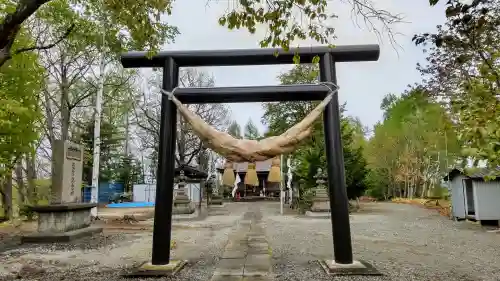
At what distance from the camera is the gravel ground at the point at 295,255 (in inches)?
203

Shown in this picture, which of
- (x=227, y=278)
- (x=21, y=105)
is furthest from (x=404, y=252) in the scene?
(x=21, y=105)

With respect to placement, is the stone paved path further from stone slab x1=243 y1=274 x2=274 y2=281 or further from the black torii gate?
the black torii gate

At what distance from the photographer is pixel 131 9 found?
175 inches

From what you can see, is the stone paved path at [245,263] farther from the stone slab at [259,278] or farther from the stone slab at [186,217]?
the stone slab at [186,217]

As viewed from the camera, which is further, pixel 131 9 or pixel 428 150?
pixel 428 150

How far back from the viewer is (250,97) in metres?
5.58

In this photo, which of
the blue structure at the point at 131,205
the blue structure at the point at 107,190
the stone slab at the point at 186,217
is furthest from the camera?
the blue structure at the point at 107,190

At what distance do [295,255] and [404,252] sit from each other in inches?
85.8

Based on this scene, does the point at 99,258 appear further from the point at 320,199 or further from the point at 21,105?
the point at 320,199

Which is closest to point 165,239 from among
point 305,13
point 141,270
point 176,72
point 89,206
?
point 141,270

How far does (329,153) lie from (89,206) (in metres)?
7.38

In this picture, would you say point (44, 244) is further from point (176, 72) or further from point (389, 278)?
point (389, 278)

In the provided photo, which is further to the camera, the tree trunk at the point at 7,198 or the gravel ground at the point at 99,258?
the tree trunk at the point at 7,198

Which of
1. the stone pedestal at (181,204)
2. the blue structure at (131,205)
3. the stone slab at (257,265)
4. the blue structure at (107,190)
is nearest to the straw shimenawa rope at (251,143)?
the stone slab at (257,265)
